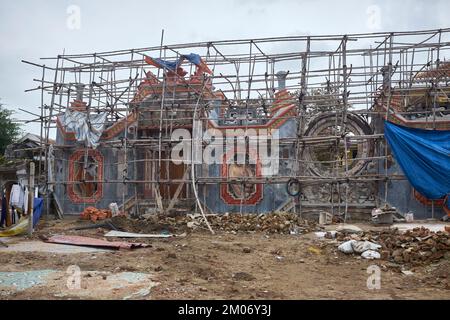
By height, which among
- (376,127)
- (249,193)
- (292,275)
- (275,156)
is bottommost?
(292,275)

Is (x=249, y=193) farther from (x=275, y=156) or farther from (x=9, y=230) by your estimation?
(x=9, y=230)

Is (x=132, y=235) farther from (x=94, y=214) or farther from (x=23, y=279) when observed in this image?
(x=23, y=279)

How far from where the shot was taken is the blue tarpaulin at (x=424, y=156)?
11906mm

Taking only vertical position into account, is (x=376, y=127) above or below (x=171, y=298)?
above

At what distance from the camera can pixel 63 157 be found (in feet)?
55.2

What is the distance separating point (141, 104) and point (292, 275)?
34.8ft

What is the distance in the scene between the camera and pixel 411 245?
805cm

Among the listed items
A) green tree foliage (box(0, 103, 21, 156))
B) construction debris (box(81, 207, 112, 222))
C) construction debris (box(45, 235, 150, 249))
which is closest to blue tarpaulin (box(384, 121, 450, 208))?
construction debris (box(45, 235, 150, 249))

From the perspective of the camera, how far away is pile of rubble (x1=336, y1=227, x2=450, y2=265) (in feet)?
24.3

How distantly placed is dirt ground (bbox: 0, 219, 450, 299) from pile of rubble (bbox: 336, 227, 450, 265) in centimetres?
25

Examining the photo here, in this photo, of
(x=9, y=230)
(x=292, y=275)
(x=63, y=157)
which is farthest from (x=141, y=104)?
(x=292, y=275)

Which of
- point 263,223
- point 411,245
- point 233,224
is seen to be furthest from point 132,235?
point 411,245

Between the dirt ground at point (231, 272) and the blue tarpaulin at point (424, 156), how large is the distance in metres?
4.17

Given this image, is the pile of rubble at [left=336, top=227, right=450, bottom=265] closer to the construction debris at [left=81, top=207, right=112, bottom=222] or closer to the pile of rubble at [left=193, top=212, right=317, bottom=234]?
the pile of rubble at [left=193, top=212, right=317, bottom=234]
